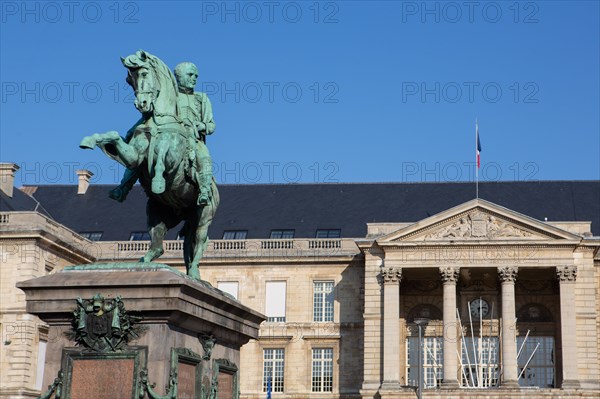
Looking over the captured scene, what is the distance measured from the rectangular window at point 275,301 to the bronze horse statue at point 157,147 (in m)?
43.5

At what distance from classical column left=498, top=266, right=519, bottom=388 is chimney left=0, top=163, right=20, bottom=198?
81.1 feet

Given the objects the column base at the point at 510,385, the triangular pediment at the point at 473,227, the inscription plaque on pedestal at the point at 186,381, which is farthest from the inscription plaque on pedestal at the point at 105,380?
the triangular pediment at the point at 473,227

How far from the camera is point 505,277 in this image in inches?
1981

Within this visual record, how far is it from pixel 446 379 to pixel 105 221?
842 inches

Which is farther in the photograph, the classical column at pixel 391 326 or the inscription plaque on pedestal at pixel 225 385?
the classical column at pixel 391 326

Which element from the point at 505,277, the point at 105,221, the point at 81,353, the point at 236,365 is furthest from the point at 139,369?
the point at 105,221

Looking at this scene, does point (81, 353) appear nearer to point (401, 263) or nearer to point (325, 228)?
point (401, 263)

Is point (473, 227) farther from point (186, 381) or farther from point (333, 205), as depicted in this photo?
point (186, 381)

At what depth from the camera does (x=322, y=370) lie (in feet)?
179

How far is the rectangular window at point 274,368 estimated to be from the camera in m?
54.5

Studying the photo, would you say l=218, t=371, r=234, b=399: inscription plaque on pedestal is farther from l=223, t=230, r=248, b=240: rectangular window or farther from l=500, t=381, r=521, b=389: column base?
l=223, t=230, r=248, b=240: rectangular window

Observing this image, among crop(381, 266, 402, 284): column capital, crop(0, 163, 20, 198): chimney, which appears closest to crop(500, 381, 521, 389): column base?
crop(381, 266, 402, 284): column capital

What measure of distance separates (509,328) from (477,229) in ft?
16.1

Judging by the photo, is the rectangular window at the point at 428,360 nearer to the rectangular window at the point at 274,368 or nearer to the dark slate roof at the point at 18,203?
the rectangular window at the point at 274,368
